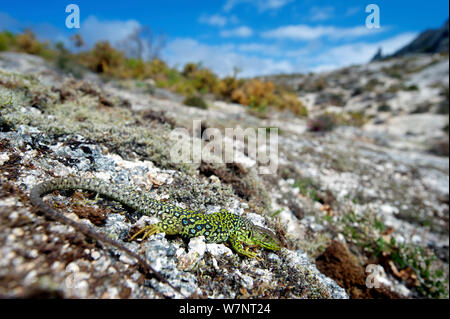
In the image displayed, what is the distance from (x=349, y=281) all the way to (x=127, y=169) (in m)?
3.99

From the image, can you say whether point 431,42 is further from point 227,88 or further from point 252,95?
point 227,88

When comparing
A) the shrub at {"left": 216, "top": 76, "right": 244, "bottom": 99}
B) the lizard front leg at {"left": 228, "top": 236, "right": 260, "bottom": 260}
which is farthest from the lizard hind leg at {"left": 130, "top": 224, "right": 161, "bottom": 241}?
the shrub at {"left": 216, "top": 76, "right": 244, "bottom": 99}

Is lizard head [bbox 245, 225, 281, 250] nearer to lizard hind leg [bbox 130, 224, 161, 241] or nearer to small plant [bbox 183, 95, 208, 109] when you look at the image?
lizard hind leg [bbox 130, 224, 161, 241]

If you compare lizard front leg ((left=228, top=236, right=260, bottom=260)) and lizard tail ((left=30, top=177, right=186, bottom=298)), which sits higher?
lizard tail ((left=30, top=177, right=186, bottom=298))

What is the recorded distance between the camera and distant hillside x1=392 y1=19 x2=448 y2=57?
4342cm

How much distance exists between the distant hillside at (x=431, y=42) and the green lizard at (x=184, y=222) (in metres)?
56.5

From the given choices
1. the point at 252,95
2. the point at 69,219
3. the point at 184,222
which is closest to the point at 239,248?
the point at 184,222

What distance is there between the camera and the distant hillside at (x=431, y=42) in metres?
43.4

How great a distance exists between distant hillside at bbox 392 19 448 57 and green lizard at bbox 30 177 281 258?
2225 inches

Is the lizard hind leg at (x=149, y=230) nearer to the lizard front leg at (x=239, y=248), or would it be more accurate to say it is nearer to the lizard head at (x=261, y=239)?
the lizard front leg at (x=239, y=248)

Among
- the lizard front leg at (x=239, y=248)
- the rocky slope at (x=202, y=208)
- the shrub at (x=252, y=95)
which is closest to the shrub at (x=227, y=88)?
the shrub at (x=252, y=95)
